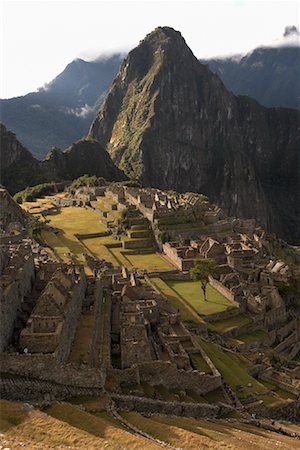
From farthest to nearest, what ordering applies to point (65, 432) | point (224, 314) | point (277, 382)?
point (224, 314), point (277, 382), point (65, 432)

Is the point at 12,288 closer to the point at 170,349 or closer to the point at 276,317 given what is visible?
the point at 170,349

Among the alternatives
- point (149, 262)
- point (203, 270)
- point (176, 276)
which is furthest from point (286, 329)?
point (149, 262)

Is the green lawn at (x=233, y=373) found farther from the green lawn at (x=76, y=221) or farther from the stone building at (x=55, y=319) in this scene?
the green lawn at (x=76, y=221)

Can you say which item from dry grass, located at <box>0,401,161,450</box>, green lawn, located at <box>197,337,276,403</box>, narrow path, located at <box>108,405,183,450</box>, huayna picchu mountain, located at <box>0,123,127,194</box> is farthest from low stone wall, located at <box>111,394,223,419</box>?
huayna picchu mountain, located at <box>0,123,127,194</box>

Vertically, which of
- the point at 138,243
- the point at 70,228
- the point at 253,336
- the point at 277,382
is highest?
the point at 70,228

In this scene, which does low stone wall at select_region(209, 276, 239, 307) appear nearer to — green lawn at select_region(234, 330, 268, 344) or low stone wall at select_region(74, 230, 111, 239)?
green lawn at select_region(234, 330, 268, 344)

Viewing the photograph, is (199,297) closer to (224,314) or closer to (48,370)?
(224,314)

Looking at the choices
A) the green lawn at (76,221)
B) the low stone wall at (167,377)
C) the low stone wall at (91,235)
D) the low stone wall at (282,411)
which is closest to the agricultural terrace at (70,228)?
the green lawn at (76,221)
